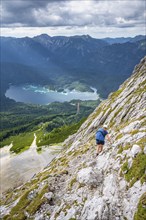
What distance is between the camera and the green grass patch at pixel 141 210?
2659 centimetres

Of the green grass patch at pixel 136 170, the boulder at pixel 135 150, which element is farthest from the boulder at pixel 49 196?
the boulder at pixel 135 150

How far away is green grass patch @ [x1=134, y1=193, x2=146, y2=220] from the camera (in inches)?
1047

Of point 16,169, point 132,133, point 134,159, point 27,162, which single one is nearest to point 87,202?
point 134,159

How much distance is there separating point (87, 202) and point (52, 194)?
8.42 metres

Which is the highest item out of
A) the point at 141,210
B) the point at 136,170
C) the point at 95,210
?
the point at 136,170

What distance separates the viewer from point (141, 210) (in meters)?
27.2

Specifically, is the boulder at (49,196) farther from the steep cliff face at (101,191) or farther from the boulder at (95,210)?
the boulder at (95,210)

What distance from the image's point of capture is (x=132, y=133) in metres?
42.7

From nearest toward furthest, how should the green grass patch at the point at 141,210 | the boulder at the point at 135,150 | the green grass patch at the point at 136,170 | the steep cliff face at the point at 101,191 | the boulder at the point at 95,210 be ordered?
the green grass patch at the point at 141,210, the boulder at the point at 95,210, the steep cliff face at the point at 101,191, the green grass patch at the point at 136,170, the boulder at the point at 135,150

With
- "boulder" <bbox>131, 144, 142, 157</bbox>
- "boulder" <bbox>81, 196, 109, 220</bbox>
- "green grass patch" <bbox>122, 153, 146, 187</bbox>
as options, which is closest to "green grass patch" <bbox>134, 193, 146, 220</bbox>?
"green grass patch" <bbox>122, 153, 146, 187</bbox>

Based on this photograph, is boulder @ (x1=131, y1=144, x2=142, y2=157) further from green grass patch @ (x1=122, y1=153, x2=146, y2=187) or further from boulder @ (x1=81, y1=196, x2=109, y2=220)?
boulder @ (x1=81, y1=196, x2=109, y2=220)

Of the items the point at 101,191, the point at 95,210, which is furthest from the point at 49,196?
the point at 95,210

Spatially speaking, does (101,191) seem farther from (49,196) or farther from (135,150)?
(49,196)

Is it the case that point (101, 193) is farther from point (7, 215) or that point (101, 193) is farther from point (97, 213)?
point (7, 215)
